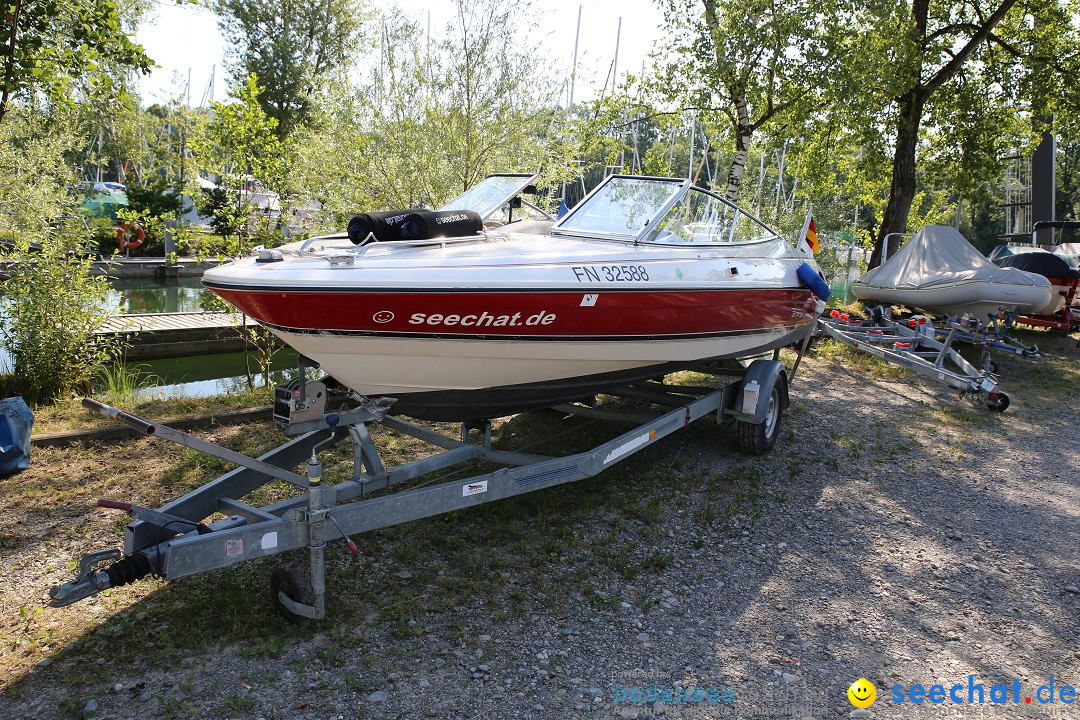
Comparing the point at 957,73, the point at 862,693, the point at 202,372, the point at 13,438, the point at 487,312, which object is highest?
the point at 957,73

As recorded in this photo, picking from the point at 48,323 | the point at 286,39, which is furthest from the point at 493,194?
the point at 286,39

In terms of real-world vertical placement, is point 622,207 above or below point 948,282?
above

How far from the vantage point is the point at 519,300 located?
3959mm

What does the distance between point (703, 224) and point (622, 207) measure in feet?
2.38

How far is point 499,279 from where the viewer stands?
3.90 m

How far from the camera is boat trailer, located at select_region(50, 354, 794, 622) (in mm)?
2947

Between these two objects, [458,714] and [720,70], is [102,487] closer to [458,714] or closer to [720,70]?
[458,714]

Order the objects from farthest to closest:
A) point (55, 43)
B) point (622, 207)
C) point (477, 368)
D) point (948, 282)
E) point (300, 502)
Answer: point (948, 282) → point (55, 43) → point (622, 207) → point (477, 368) → point (300, 502)

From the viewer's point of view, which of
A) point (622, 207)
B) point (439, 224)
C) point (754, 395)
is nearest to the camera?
point (439, 224)

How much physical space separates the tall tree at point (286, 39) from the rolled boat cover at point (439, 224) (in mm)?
23800

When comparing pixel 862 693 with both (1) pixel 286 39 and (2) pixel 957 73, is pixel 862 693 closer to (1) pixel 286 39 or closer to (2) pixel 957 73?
(2) pixel 957 73

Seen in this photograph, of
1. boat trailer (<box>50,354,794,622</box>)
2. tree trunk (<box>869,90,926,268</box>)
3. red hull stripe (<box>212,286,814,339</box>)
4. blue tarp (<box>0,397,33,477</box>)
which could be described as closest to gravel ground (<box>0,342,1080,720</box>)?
boat trailer (<box>50,354,794,622</box>)

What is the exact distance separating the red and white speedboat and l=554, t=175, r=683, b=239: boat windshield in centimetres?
1

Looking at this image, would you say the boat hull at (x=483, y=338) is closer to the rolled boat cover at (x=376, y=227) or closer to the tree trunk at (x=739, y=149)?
the rolled boat cover at (x=376, y=227)
